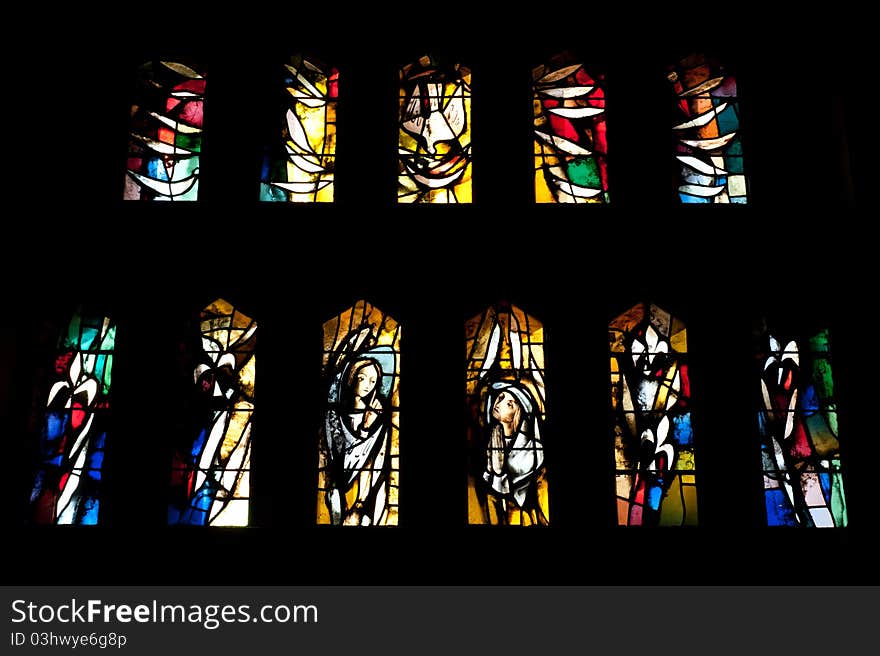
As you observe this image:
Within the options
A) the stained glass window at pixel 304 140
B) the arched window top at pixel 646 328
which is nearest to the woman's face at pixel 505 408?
the arched window top at pixel 646 328

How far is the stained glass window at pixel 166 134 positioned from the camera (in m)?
7.81

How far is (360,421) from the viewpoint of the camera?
7.27 m

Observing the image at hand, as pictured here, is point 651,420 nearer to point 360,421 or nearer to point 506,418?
point 506,418

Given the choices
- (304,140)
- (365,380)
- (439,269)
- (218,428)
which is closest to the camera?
(218,428)

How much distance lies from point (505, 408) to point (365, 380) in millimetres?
869

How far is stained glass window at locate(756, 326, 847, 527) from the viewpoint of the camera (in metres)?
7.15

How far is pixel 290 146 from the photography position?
7957 millimetres

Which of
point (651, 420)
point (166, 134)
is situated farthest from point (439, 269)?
point (166, 134)

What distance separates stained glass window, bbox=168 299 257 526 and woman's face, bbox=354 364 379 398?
25.0 inches

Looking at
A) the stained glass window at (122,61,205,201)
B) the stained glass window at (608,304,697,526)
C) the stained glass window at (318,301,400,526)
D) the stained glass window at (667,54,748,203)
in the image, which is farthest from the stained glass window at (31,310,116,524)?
the stained glass window at (667,54,748,203)

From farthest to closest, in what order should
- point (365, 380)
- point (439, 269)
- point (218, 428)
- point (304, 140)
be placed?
point (304, 140), point (439, 269), point (365, 380), point (218, 428)

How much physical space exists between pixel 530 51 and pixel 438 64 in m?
0.63

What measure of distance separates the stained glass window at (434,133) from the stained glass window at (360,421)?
92 centimetres

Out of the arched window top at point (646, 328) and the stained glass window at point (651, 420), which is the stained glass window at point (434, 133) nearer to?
the arched window top at point (646, 328)
